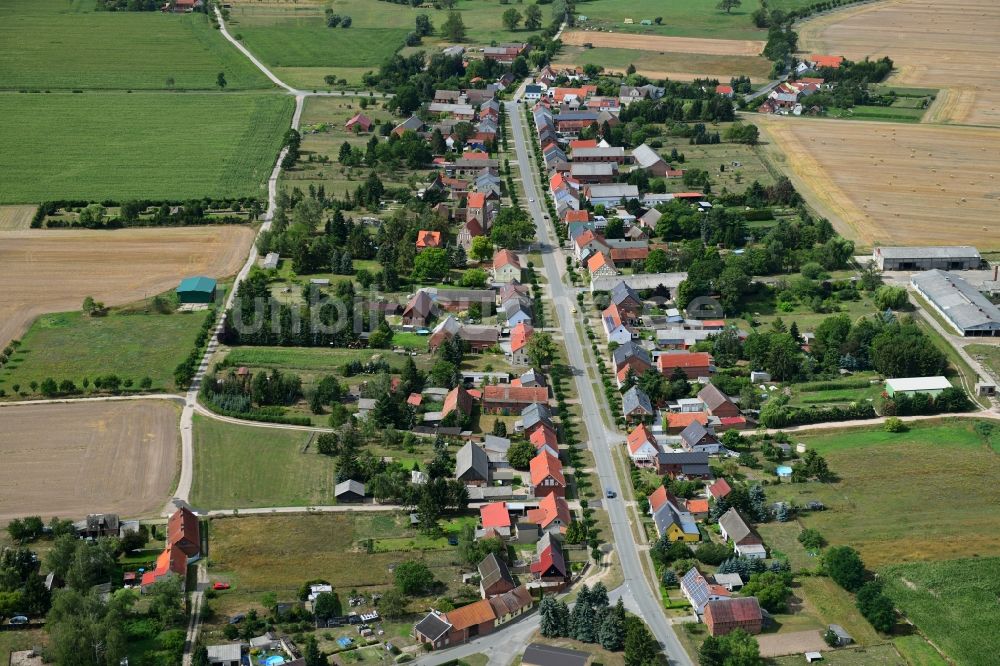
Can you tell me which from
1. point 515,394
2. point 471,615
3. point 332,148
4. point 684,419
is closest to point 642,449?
point 684,419

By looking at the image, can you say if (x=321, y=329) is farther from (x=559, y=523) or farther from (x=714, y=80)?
(x=714, y=80)

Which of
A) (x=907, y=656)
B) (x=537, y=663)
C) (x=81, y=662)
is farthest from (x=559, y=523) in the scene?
(x=81, y=662)

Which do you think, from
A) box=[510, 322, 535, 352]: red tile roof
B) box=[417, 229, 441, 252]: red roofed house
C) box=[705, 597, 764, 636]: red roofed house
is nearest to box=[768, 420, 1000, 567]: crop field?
box=[705, 597, 764, 636]: red roofed house

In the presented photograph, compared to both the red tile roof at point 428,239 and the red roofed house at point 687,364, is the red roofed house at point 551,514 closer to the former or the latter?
the red roofed house at point 687,364

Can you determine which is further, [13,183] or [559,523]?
[13,183]

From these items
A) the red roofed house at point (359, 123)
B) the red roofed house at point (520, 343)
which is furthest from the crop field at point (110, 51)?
the red roofed house at point (520, 343)

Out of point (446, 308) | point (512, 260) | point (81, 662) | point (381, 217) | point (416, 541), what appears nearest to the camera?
point (81, 662)
